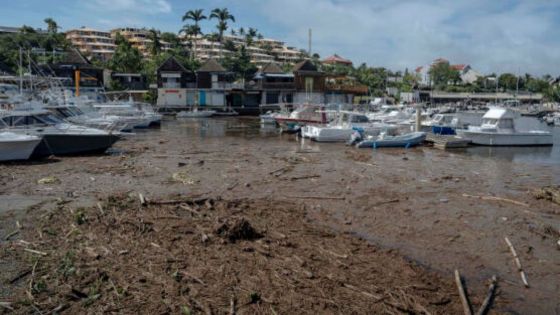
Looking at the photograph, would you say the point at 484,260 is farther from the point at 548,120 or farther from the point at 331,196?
the point at 548,120

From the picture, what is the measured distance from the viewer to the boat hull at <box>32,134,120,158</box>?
20.9 metres

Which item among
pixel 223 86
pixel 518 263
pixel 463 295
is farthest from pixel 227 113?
pixel 463 295

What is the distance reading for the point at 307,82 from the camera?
6625 centimetres

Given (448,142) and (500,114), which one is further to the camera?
(500,114)

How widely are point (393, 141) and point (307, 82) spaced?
125 ft

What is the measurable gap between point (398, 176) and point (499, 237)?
8.16 metres

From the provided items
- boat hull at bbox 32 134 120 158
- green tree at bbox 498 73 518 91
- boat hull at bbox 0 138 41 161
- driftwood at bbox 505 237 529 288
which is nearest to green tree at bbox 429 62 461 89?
green tree at bbox 498 73 518 91

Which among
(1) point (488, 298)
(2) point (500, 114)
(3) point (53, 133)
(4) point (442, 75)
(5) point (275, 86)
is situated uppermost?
(4) point (442, 75)

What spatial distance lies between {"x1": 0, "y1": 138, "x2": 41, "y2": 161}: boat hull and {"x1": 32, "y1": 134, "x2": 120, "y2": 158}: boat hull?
0.55 metres

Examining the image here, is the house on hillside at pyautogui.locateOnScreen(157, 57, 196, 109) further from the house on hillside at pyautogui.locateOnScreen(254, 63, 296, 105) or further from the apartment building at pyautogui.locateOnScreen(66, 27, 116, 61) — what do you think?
the apartment building at pyautogui.locateOnScreen(66, 27, 116, 61)

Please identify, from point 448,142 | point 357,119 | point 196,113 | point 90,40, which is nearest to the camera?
point 448,142

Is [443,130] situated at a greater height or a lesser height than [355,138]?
greater

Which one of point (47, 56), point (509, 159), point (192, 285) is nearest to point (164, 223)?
point (192, 285)

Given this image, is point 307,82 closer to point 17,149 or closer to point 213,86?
point 213,86
